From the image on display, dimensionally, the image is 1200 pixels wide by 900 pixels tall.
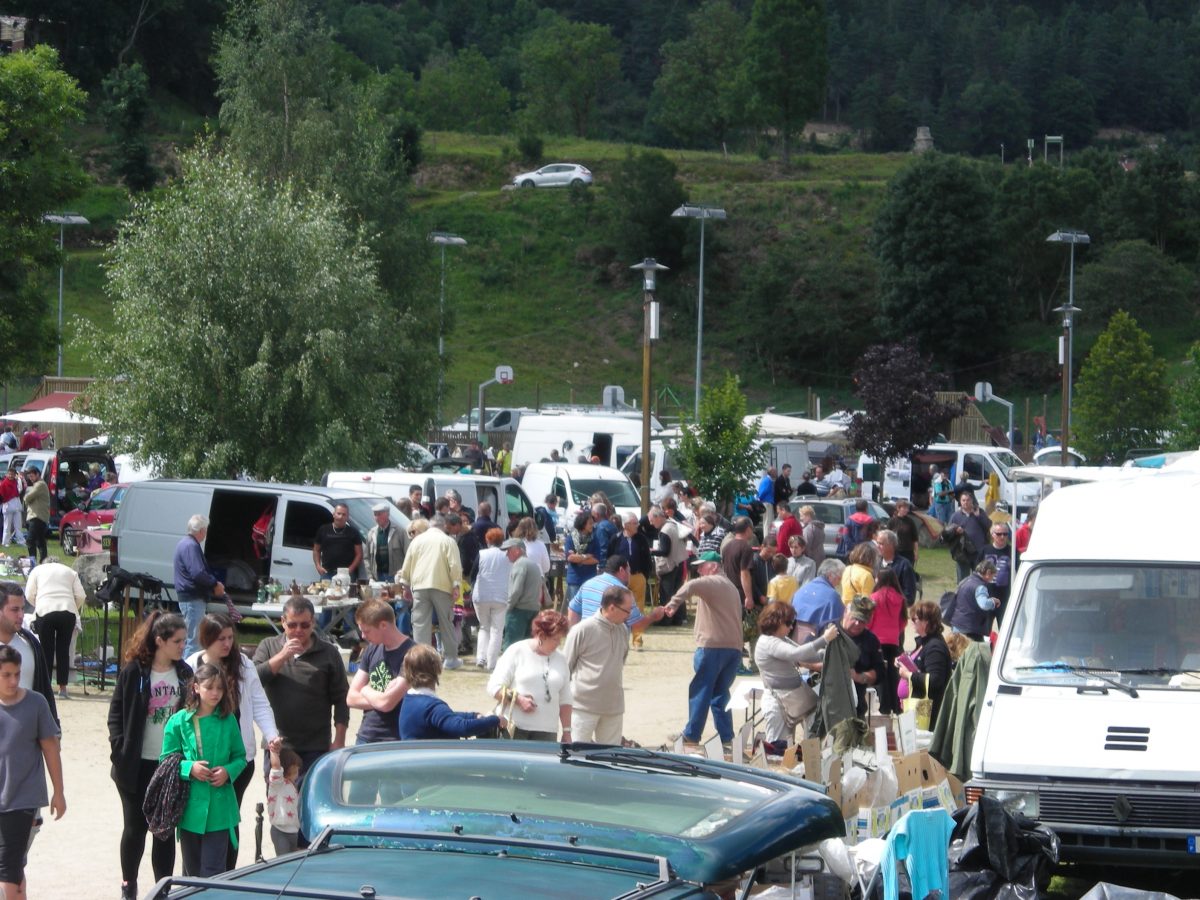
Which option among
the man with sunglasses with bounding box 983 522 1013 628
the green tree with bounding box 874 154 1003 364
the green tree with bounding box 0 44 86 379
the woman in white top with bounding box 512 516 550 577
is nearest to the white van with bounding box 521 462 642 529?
the woman in white top with bounding box 512 516 550 577

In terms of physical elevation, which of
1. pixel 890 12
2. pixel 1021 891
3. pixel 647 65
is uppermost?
pixel 890 12

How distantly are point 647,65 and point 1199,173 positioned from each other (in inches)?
2854

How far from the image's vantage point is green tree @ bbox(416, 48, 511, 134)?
112 meters

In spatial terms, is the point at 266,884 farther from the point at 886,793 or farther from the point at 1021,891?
the point at 886,793

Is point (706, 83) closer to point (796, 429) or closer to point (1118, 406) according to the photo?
point (1118, 406)

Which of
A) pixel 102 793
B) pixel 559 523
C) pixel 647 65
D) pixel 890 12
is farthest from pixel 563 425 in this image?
pixel 890 12

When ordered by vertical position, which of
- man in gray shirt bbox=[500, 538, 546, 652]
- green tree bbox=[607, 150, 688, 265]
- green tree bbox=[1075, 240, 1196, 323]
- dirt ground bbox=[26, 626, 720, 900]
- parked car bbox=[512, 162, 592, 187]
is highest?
parked car bbox=[512, 162, 592, 187]

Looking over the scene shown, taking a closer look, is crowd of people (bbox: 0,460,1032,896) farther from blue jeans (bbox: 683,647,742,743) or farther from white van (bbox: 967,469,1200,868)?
white van (bbox: 967,469,1200,868)

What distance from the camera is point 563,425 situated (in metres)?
37.4

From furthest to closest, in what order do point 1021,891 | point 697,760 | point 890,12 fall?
1. point 890,12
2. point 1021,891
3. point 697,760

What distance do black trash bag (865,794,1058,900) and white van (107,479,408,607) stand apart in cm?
1230

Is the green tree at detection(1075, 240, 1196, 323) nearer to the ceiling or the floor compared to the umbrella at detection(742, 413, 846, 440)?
nearer to the ceiling

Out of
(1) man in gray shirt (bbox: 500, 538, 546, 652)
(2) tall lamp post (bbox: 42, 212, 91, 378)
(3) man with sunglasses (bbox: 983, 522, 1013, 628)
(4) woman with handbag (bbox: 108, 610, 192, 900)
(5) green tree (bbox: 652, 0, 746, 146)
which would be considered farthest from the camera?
(5) green tree (bbox: 652, 0, 746, 146)

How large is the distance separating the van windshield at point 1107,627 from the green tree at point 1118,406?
31819mm
